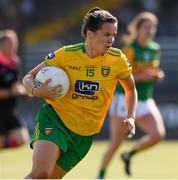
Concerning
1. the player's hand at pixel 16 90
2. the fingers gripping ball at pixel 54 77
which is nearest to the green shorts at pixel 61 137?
the fingers gripping ball at pixel 54 77

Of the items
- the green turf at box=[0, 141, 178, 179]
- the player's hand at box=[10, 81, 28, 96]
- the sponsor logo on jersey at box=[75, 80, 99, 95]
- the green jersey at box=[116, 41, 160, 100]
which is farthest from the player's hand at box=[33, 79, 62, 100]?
the player's hand at box=[10, 81, 28, 96]

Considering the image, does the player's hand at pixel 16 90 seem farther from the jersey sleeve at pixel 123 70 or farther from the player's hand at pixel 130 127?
the player's hand at pixel 130 127

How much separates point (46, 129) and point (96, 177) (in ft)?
15.2

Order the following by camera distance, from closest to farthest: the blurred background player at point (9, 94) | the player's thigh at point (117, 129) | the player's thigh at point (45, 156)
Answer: the player's thigh at point (45, 156) < the player's thigh at point (117, 129) < the blurred background player at point (9, 94)

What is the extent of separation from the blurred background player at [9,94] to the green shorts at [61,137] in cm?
477

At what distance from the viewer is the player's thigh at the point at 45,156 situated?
22.0 feet

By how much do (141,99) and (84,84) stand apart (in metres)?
4.80

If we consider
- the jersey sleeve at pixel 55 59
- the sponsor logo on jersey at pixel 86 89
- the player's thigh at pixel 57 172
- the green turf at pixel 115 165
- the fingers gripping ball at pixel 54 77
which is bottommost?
the green turf at pixel 115 165

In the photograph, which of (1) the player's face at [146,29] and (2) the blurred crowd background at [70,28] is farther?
(2) the blurred crowd background at [70,28]

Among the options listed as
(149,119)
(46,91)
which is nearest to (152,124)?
(149,119)

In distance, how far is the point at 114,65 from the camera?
7.15 m

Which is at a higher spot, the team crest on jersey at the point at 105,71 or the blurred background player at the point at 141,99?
the team crest on jersey at the point at 105,71

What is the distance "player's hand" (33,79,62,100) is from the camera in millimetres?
6758

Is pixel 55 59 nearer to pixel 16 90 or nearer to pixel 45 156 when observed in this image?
pixel 45 156
